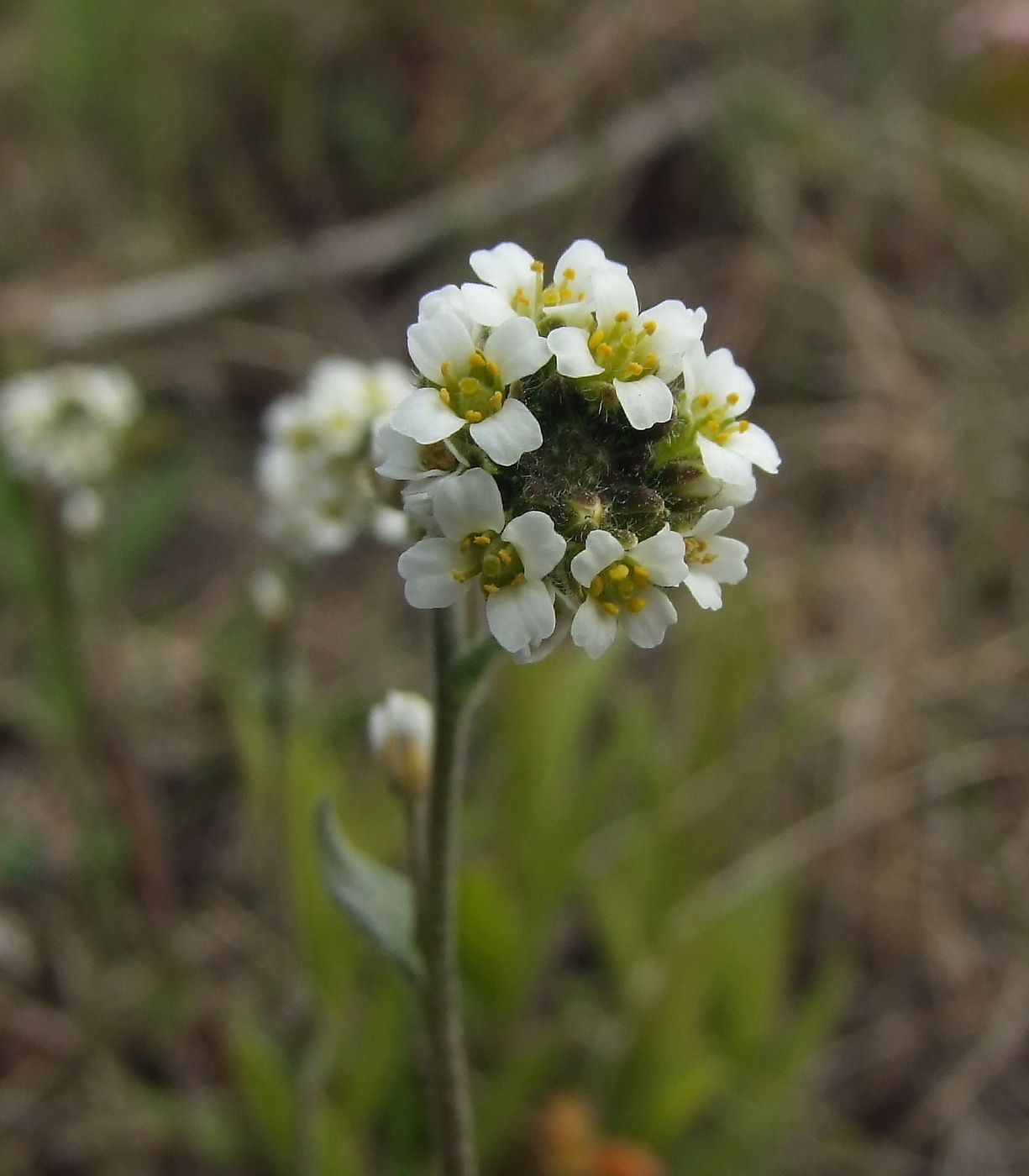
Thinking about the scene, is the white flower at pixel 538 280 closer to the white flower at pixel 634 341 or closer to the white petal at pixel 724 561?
the white flower at pixel 634 341

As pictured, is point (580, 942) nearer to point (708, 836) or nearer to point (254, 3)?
point (708, 836)

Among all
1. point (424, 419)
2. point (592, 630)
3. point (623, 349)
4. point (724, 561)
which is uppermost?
point (623, 349)

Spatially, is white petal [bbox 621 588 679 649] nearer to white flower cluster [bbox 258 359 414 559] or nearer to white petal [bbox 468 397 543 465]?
white petal [bbox 468 397 543 465]

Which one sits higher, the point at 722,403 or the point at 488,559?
the point at 722,403

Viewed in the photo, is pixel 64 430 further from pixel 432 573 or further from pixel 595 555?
pixel 595 555

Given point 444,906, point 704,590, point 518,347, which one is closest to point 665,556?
point 704,590

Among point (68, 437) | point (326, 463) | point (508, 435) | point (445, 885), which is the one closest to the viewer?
point (508, 435)
